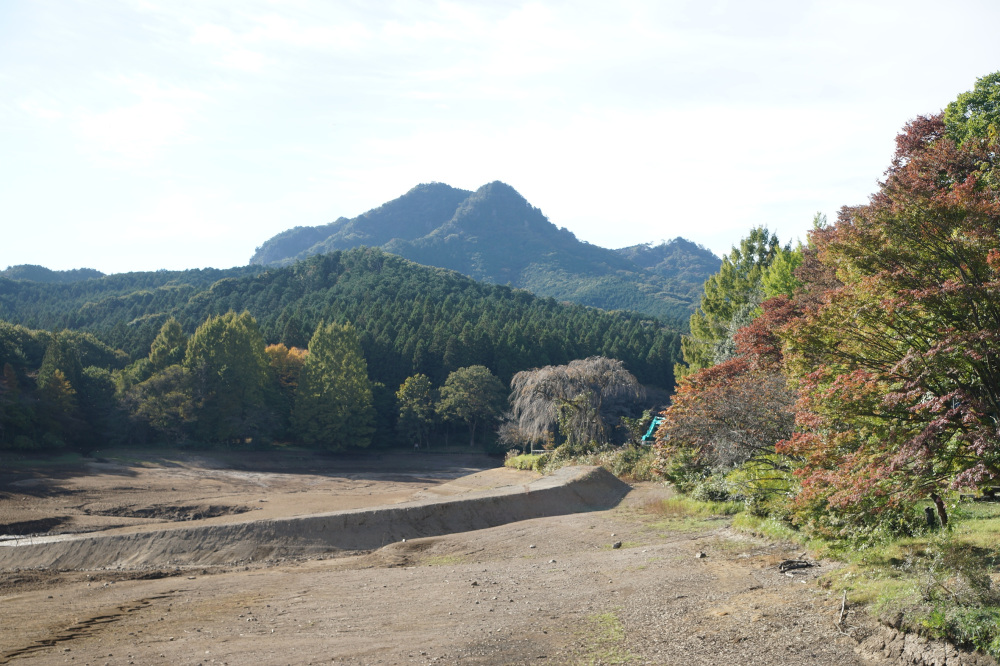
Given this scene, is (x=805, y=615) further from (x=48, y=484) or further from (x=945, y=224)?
(x=48, y=484)

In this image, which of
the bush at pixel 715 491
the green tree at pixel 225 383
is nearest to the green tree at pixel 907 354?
the bush at pixel 715 491

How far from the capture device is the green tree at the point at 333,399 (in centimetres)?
5266

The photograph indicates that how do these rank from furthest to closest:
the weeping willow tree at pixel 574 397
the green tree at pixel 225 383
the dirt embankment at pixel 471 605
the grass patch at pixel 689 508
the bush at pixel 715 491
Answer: the green tree at pixel 225 383, the weeping willow tree at pixel 574 397, the bush at pixel 715 491, the grass patch at pixel 689 508, the dirt embankment at pixel 471 605

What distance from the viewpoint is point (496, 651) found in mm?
9180

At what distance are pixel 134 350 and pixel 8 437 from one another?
25096 millimetres

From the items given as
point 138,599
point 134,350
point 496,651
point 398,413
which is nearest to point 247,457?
point 398,413

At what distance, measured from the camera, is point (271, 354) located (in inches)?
2382

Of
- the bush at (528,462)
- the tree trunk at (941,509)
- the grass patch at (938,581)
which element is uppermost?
the tree trunk at (941,509)

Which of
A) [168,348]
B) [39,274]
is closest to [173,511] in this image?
[168,348]

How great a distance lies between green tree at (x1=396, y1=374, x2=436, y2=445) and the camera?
56.1 meters

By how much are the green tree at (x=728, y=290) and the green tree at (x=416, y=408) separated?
75.2 ft

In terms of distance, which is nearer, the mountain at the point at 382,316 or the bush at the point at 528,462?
the bush at the point at 528,462

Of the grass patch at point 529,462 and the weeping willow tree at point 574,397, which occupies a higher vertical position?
the weeping willow tree at point 574,397

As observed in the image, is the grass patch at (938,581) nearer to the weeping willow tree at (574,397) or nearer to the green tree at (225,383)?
the weeping willow tree at (574,397)
